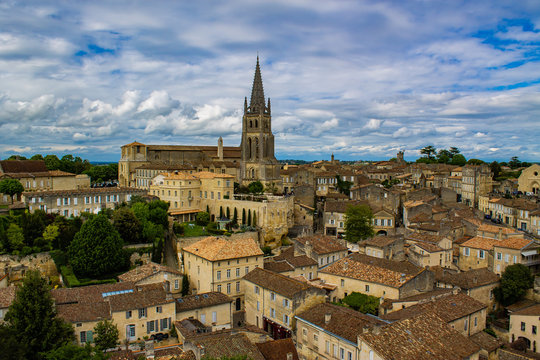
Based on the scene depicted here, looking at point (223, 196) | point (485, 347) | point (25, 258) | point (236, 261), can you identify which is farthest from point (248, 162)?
point (485, 347)

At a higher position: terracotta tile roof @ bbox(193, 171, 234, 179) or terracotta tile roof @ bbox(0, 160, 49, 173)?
terracotta tile roof @ bbox(0, 160, 49, 173)

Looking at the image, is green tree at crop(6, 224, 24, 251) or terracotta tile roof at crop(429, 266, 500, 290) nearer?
green tree at crop(6, 224, 24, 251)

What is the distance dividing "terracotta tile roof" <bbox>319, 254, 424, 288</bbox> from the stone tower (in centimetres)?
2974

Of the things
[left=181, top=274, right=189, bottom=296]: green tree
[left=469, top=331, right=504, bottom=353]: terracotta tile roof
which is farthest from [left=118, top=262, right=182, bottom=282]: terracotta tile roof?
[left=469, top=331, right=504, bottom=353]: terracotta tile roof

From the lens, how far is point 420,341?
2408 cm

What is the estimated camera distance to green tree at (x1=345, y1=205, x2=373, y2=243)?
52.2 meters

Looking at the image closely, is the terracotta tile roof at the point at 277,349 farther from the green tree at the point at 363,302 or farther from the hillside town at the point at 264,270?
the green tree at the point at 363,302

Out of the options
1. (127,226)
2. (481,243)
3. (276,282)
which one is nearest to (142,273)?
(127,226)

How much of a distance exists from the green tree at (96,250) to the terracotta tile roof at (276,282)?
12.1 m

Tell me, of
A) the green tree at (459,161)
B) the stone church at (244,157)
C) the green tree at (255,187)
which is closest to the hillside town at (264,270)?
the green tree at (255,187)

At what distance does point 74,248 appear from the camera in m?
36.8

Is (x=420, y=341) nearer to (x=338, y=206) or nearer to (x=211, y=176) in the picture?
(x=338, y=206)

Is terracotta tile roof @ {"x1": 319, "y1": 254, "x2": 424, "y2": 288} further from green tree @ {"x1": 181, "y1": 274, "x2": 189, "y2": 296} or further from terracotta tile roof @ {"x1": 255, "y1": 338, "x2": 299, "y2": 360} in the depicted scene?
green tree @ {"x1": 181, "y1": 274, "x2": 189, "y2": 296}

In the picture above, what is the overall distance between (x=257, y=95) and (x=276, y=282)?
44.7 m
